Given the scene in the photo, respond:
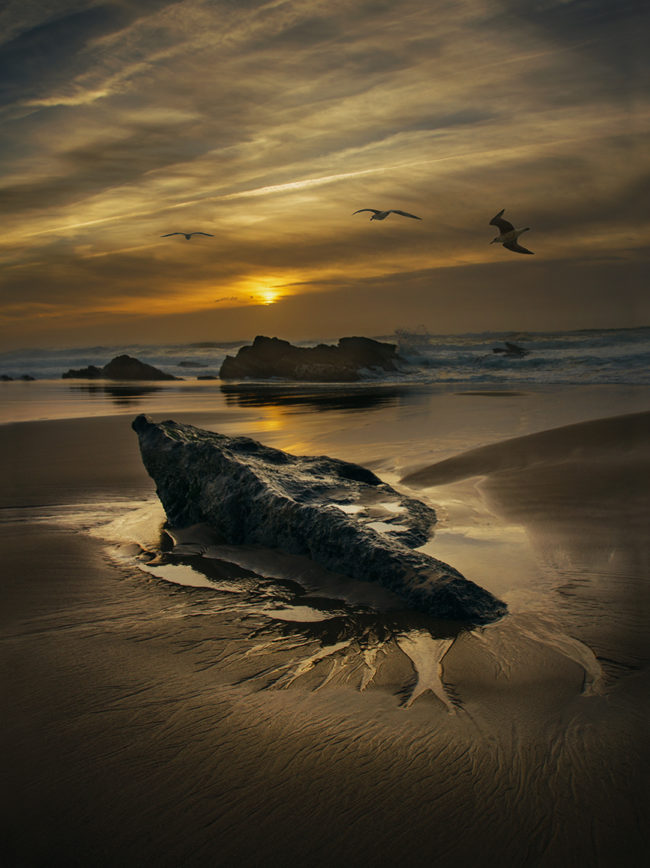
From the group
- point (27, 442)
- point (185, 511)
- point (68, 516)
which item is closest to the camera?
point (185, 511)

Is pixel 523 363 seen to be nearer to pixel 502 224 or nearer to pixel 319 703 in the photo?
pixel 502 224

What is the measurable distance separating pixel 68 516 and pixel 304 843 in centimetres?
404

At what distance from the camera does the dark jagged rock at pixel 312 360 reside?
105 feet

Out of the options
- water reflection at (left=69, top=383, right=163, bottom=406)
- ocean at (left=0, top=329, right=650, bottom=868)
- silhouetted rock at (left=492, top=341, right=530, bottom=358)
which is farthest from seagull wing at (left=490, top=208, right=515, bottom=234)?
silhouetted rock at (left=492, top=341, right=530, bottom=358)

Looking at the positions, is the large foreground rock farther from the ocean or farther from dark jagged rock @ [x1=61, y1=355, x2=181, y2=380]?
dark jagged rock @ [x1=61, y1=355, x2=181, y2=380]

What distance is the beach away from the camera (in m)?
1.71

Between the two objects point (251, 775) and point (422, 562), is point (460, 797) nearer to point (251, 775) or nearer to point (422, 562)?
point (251, 775)

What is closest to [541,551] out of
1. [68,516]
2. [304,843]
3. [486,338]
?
[304,843]

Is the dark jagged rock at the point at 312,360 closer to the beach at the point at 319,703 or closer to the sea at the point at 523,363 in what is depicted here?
the sea at the point at 523,363

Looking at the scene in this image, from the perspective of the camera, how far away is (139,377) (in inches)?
1506

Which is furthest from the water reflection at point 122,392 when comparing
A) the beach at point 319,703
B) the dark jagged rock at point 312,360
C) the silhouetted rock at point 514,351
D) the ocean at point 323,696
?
the silhouetted rock at point 514,351

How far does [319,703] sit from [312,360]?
32104mm

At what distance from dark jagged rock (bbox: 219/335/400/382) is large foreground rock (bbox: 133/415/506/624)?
2502 cm

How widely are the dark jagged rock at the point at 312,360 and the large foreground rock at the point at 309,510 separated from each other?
985 inches
